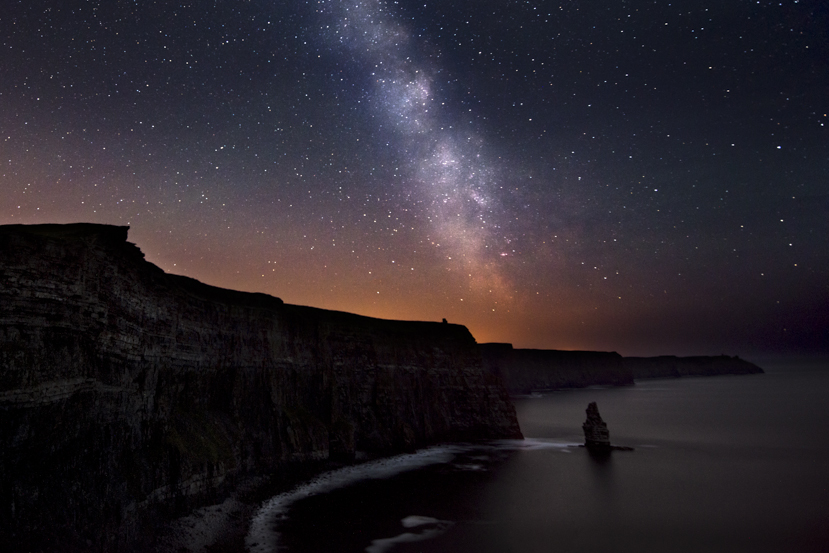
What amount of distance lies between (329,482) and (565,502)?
1998 centimetres

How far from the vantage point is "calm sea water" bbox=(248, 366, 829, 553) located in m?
27.1

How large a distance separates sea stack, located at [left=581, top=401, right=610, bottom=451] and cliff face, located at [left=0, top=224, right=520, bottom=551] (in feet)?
80.2

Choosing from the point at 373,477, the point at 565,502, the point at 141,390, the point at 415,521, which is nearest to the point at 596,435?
the point at 565,502

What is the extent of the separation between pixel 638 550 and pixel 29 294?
34.5m

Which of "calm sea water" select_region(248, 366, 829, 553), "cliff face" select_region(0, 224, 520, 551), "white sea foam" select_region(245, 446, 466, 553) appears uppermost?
"cliff face" select_region(0, 224, 520, 551)

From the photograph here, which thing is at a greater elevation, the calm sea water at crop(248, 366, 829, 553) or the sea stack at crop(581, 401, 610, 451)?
the sea stack at crop(581, 401, 610, 451)

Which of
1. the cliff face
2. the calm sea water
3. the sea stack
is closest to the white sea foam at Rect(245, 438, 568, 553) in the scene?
the calm sea water

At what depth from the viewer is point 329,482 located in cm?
3894

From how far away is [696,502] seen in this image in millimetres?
35719

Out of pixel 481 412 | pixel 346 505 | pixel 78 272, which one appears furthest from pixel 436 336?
pixel 78 272

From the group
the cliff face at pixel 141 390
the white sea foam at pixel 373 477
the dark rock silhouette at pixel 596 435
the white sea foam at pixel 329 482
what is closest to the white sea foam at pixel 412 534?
the white sea foam at pixel 373 477

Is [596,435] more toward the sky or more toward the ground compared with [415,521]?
more toward the sky

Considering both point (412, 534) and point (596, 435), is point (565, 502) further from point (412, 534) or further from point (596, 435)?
point (596, 435)

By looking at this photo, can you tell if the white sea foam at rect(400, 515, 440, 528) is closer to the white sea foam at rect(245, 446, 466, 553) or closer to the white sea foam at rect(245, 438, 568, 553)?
the white sea foam at rect(245, 438, 568, 553)
